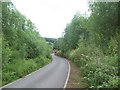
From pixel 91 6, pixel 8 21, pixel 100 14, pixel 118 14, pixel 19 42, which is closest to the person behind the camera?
pixel 118 14

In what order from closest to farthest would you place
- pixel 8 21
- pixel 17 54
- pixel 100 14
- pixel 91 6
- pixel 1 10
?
pixel 100 14, pixel 91 6, pixel 1 10, pixel 8 21, pixel 17 54

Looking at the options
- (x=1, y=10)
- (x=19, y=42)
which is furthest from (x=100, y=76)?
(x=19, y=42)

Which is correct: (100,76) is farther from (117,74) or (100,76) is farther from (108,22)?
(108,22)

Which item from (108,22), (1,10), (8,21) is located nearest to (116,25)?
(108,22)

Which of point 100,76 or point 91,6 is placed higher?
point 91,6

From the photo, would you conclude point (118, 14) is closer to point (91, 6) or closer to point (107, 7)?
point (107, 7)

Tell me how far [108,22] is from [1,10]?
962 cm

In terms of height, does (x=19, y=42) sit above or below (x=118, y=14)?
below

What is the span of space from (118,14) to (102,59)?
149 inches

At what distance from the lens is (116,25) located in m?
17.9

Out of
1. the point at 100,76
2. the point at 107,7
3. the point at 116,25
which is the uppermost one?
the point at 107,7

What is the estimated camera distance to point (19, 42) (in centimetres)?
3319

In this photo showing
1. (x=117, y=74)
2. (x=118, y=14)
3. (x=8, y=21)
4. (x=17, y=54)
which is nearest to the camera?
(x=117, y=74)

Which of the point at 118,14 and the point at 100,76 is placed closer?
the point at 100,76
